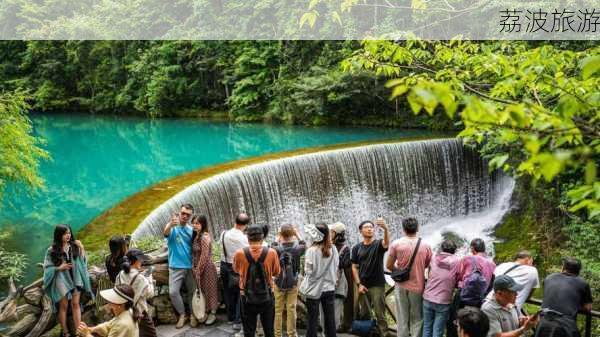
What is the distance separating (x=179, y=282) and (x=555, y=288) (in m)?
3.42

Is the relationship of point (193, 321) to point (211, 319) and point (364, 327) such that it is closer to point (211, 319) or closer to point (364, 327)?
point (211, 319)

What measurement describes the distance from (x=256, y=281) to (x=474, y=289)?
1.78m

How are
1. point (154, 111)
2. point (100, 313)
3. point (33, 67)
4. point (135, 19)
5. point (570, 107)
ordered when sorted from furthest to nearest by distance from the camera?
point (33, 67)
point (135, 19)
point (154, 111)
point (100, 313)
point (570, 107)

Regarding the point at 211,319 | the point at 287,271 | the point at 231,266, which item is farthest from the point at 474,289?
the point at 211,319

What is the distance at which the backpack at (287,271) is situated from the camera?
14.5 ft

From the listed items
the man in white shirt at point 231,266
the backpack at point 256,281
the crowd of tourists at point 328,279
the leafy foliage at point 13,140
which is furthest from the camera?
the leafy foliage at point 13,140

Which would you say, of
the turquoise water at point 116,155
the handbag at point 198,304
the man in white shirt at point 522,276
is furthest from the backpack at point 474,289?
the turquoise water at point 116,155

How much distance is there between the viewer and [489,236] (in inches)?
535

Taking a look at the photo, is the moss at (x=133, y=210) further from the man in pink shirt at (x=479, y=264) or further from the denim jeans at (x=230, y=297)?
the man in pink shirt at (x=479, y=264)

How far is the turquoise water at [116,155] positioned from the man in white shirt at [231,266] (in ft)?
21.8

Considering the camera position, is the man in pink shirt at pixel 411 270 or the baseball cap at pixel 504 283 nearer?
the baseball cap at pixel 504 283

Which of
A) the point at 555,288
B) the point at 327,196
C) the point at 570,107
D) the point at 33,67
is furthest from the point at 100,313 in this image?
the point at 33,67

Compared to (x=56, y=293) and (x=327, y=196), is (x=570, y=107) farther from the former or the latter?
(x=327, y=196)

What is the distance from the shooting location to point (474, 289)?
408 centimetres
